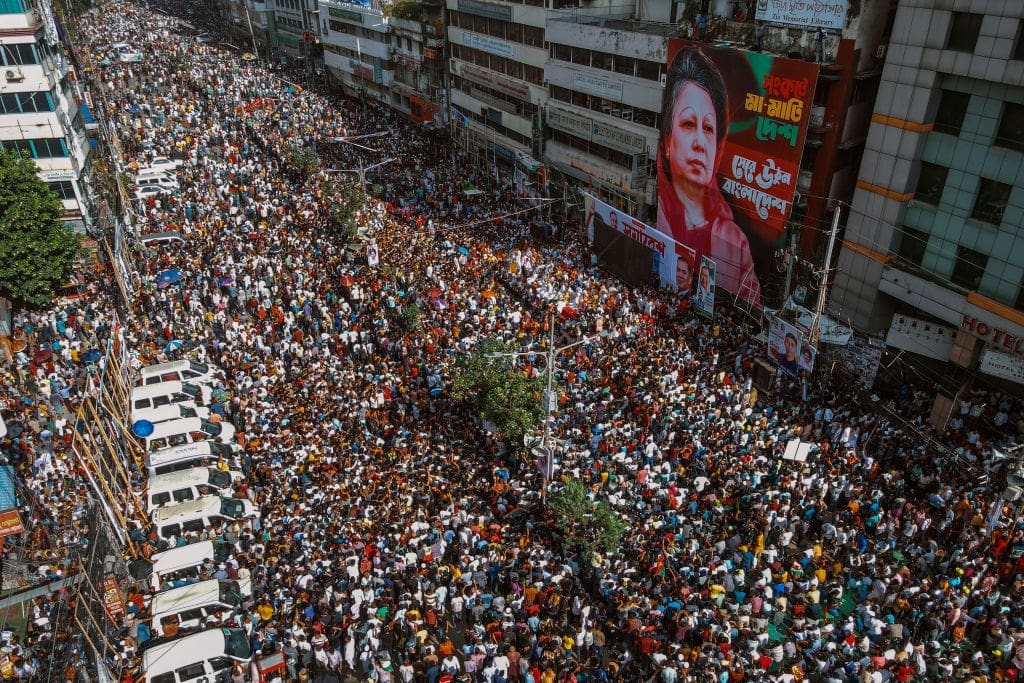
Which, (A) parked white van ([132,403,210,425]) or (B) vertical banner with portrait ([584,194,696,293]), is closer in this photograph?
(A) parked white van ([132,403,210,425])

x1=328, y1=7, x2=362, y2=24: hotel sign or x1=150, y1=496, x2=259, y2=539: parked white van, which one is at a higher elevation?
x1=328, y1=7, x2=362, y2=24: hotel sign

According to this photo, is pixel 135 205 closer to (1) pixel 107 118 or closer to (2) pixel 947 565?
(1) pixel 107 118

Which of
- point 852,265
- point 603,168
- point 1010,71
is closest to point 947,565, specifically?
point 852,265

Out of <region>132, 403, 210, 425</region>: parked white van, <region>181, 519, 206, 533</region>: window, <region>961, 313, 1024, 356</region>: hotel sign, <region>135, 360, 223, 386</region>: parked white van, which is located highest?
<region>961, 313, 1024, 356</region>: hotel sign

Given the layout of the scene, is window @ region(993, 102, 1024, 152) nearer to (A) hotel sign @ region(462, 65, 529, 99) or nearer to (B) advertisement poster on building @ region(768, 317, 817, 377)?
(B) advertisement poster on building @ region(768, 317, 817, 377)

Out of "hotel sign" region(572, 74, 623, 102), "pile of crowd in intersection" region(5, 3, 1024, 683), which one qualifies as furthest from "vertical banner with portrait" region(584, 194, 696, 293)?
"hotel sign" region(572, 74, 623, 102)

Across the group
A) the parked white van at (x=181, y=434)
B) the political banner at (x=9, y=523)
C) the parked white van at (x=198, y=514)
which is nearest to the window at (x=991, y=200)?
the parked white van at (x=198, y=514)
